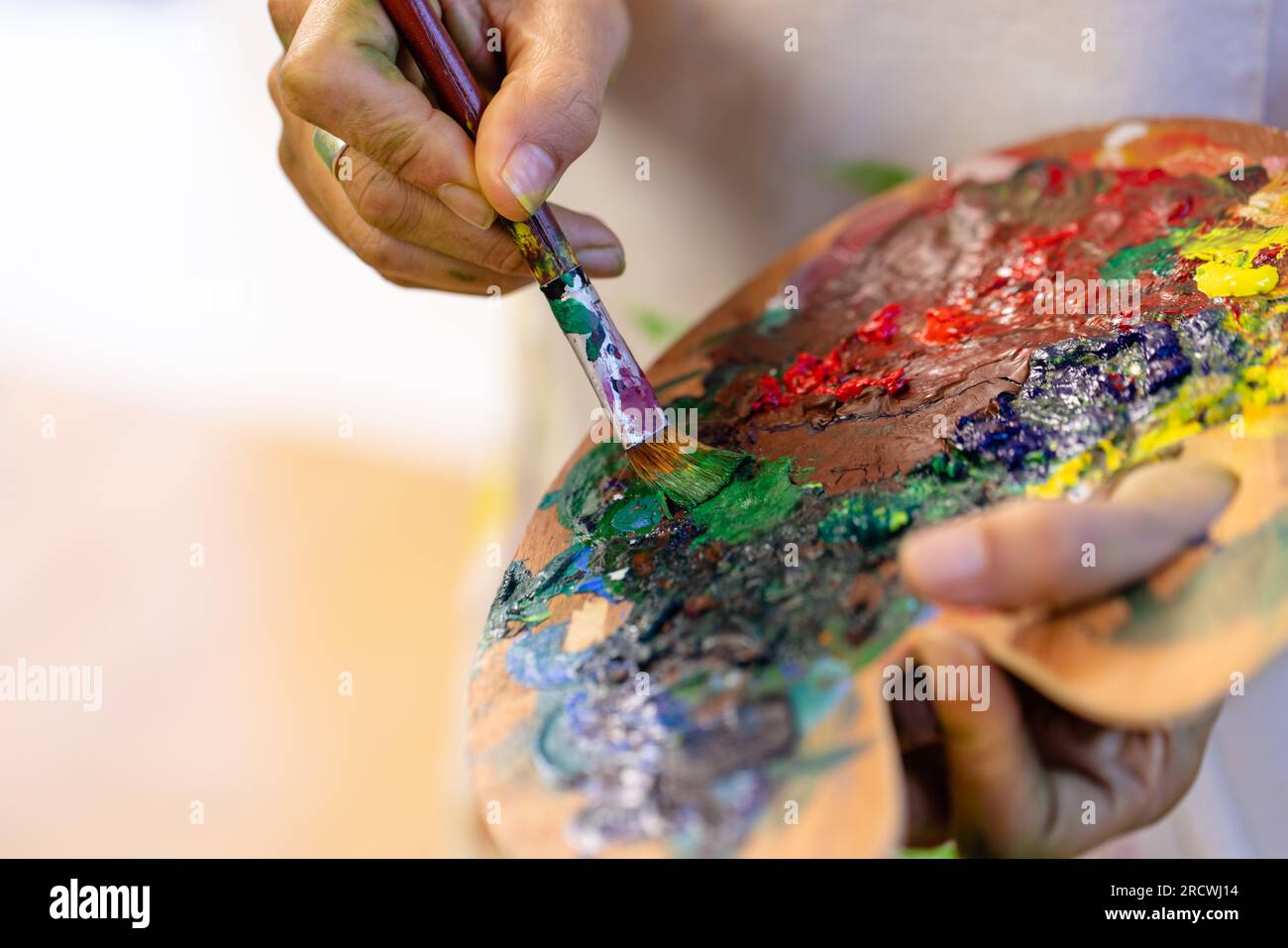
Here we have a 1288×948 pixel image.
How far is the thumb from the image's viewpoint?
2.12ft

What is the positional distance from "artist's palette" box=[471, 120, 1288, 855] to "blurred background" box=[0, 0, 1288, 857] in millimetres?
253

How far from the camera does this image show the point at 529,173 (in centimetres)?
65

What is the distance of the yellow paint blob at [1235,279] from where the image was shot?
24.1 inches

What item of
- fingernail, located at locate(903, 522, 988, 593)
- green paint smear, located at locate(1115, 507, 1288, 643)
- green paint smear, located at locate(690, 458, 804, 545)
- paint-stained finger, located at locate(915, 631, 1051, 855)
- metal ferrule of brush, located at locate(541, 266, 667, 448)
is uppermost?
metal ferrule of brush, located at locate(541, 266, 667, 448)

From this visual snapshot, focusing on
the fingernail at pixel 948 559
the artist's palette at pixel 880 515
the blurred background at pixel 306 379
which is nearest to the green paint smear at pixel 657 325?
the blurred background at pixel 306 379

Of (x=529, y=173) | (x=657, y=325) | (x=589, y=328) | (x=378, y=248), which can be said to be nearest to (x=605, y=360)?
(x=589, y=328)

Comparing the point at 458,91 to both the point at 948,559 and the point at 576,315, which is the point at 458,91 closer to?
the point at 576,315

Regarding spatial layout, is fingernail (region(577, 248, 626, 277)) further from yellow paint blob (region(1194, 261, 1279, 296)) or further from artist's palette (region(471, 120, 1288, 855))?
yellow paint blob (region(1194, 261, 1279, 296))

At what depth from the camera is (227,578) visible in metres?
1.88

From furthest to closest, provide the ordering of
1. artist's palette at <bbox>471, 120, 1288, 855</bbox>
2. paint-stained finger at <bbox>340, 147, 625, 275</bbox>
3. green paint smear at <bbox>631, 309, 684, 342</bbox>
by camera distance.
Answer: green paint smear at <bbox>631, 309, 684, 342</bbox>
paint-stained finger at <bbox>340, 147, 625, 275</bbox>
artist's palette at <bbox>471, 120, 1288, 855</bbox>

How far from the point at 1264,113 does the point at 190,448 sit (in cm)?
192

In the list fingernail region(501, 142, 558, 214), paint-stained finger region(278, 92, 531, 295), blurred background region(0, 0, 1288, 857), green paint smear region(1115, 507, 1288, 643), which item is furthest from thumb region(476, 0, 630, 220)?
green paint smear region(1115, 507, 1288, 643)

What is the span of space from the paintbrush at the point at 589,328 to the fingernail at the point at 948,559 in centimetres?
17

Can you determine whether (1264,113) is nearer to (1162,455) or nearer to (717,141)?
(717,141)
